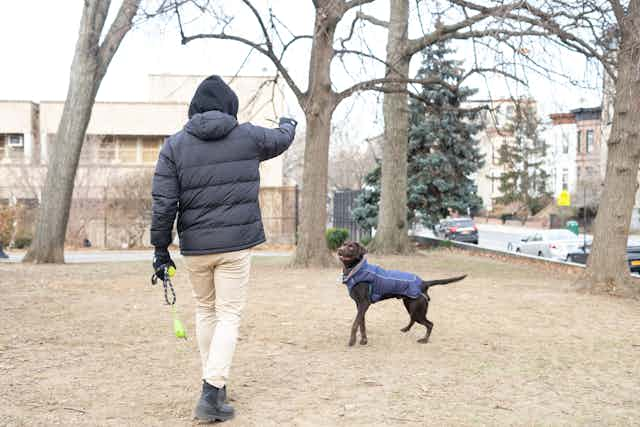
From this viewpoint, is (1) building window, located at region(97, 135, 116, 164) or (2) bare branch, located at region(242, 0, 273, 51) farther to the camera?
(1) building window, located at region(97, 135, 116, 164)

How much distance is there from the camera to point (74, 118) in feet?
51.5

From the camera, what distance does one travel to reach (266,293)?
10141 millimetres

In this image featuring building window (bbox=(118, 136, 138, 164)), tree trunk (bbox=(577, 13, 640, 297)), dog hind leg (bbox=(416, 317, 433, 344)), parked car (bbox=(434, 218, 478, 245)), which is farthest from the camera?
building window (bbox=(118, 136, 138, 164))

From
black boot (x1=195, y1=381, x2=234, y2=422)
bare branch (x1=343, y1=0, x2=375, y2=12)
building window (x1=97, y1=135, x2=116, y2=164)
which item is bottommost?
black boot (x1=195, y1=381, x2=234, y2=422)

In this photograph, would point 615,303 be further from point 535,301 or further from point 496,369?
point 496,369

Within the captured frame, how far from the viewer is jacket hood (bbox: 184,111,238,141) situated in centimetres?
430

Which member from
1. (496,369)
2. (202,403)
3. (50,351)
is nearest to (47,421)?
(202,403)

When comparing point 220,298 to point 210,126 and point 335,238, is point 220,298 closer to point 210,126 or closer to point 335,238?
point 210,126

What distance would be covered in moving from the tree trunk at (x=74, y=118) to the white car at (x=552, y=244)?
15240 mm

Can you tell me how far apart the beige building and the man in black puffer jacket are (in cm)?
2830

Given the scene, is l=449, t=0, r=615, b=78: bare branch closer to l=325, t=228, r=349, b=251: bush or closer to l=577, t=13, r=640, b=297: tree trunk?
l=577, t=13, r=640, b=297: tree trunk

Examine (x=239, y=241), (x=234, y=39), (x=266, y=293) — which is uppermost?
(x=234, y=39)

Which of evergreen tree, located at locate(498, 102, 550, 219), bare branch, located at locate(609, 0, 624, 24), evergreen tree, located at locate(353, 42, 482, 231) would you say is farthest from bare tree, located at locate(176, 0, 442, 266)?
evergreen tree, located at locate(498, 102, 550, 219)

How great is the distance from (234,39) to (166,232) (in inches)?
Result: 374
